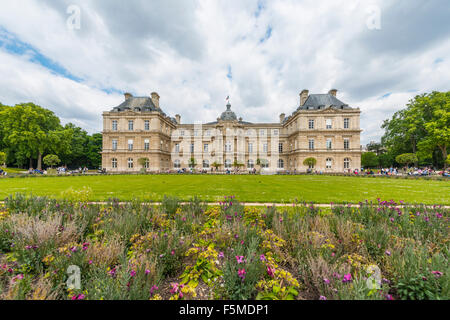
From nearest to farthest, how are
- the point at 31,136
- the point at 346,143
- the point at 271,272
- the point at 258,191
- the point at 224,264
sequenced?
the point at 271,272 → the point at 224,264 → the point at 258,191 → the point at 31,136 → the point at 346,143

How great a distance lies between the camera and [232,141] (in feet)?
139

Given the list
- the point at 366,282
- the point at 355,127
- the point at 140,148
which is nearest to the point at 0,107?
the point at 140,148

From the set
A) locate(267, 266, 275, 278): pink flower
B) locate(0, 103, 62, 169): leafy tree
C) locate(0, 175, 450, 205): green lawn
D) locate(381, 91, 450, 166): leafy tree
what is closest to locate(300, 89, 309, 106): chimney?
locate(381, 91, 450, 166): leafy tree

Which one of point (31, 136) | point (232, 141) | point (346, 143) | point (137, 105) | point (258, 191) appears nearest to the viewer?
point (258, 191)

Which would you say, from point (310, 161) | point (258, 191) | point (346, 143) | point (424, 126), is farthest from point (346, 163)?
point (258, 191)

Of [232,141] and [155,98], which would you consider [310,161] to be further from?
[155,98]

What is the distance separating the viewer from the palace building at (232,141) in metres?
36.8

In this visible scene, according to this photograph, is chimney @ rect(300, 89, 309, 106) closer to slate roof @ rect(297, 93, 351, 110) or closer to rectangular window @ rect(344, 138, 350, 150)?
slate roof @ rect(297, 93, 351, 110)

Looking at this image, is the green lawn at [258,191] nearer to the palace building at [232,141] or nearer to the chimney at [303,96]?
the palace building at [232,141]

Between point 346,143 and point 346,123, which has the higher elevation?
point 346,123

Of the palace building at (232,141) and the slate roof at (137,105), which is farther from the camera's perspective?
the slate roof at (137,105)

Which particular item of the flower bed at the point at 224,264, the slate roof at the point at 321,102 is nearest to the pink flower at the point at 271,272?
the flower bed at the point at 224,264

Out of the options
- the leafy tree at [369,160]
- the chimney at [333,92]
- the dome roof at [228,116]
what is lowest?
the leafy tree at [369,160]

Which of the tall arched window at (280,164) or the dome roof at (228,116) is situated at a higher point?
the dome roof at (228,116)
